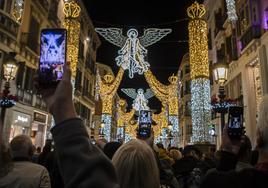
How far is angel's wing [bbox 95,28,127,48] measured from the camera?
62.2 ft

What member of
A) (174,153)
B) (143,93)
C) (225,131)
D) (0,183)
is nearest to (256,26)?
(174,153)

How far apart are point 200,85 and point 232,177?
35.7 feet

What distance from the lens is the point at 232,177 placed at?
2.52 meters

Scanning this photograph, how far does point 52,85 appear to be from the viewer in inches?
59.1

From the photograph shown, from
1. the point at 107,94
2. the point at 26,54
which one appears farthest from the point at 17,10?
the point at 107,94

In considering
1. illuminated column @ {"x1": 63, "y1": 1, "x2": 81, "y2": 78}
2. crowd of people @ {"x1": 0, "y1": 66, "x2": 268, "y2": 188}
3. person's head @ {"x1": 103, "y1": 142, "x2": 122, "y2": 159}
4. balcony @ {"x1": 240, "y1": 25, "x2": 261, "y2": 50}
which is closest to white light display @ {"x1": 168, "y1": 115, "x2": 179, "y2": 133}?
balcony @ {"x1": 240, "y1": 25, "x2": 261, "y2": 50}

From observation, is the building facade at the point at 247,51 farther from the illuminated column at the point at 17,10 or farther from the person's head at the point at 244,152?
the illuminated column at the point at 17,10

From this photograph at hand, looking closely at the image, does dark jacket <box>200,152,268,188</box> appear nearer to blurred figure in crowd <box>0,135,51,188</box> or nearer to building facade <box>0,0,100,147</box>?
blurred figure in crowd <box>0,135,51,188</box>

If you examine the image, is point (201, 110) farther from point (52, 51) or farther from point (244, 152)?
point (52, 51)

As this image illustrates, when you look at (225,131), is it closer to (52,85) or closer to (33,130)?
(52,85)

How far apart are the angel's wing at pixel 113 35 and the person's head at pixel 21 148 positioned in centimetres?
1529

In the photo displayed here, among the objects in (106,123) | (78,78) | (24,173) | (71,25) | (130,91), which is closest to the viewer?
(24,173)

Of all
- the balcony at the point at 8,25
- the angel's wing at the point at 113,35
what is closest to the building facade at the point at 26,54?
the balcony at the point at 8,25

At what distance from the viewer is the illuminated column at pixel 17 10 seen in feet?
68.3
